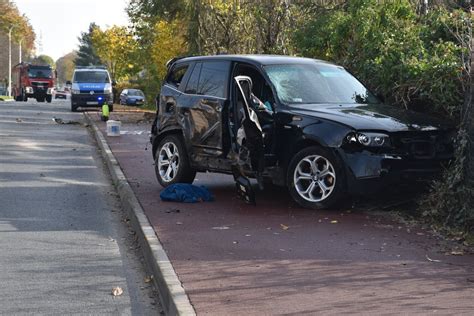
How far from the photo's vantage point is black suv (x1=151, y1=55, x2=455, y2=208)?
346 inches

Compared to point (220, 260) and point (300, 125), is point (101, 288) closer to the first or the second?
point (220, 260)

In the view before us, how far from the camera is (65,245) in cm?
822

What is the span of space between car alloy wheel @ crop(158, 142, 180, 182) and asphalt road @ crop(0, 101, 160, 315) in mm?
850

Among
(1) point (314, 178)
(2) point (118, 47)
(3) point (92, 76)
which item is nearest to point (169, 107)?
(1) point (314, 178)

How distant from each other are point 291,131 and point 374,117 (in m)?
1.02

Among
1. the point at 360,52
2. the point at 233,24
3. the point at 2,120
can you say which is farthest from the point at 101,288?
the point at 2,120

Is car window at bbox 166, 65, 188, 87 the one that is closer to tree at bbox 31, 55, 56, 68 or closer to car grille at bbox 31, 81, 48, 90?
car grille at bbox 31, 81, 48, 90

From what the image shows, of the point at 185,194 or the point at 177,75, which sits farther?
the point at 177,75

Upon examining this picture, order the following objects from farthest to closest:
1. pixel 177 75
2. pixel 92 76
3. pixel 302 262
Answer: pixel 92 76, pixel 177 75, pixel 302 262

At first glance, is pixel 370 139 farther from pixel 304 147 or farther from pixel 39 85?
pixel 39 85

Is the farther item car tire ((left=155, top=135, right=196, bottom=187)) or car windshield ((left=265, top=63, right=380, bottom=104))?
car tire ((left=155, top=135, right=196, bottom=187))

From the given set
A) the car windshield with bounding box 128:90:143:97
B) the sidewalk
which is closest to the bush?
the sidewalk

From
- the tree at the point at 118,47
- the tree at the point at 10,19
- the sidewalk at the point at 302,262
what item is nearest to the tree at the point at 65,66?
the tree at the point at 10,19

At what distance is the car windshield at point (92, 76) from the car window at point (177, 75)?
28028mm
